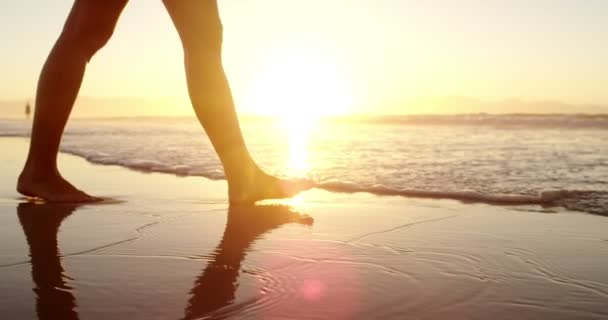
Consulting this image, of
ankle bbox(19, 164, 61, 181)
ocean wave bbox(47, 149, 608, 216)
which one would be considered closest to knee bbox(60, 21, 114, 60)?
ankle bbox(19, 164, 61, 181)

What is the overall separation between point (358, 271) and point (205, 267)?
1.47 ft

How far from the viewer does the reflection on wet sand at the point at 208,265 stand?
146 centimetres

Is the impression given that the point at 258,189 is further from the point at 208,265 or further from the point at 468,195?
the point at 208,265

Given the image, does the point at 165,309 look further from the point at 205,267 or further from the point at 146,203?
the point at 146,203

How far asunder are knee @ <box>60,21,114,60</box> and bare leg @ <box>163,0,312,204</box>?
1.27ft

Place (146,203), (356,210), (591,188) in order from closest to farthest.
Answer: (356,210) → (146,203) → (591,188)

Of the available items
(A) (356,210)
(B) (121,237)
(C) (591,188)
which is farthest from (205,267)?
(C) (591,188)

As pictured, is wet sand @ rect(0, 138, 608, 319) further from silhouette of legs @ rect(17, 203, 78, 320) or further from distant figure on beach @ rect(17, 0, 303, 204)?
distant figure on beach @ rect(17, 0, 303, 204)

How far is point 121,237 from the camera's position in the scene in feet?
7.66

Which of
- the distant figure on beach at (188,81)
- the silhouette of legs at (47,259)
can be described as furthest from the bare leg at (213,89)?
the silhouette of legs at (47,259)

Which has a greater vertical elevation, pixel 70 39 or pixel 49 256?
pixel 70 39

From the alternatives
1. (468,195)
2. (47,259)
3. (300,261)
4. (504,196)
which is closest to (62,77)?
(47,259)

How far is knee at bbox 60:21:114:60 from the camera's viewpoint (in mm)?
3127

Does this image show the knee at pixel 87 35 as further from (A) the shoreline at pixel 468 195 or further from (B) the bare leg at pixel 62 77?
(A) the shoreline at pixel 468 195
